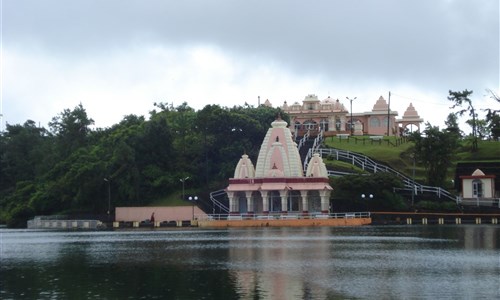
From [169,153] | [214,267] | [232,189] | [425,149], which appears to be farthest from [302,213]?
[214,267]

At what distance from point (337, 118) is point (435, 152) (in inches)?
1721

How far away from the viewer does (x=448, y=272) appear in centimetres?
3431

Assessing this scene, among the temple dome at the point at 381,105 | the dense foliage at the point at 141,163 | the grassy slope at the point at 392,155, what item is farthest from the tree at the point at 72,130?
the temple dome at the point at 381,105

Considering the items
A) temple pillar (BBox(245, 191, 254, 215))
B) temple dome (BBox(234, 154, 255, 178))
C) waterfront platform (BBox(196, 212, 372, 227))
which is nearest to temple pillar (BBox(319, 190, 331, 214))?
waterfront platform (BBox(196, 212, 372, 227))

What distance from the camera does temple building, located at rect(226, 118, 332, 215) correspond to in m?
81.4

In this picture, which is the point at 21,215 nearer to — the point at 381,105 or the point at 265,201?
the point at 265,201

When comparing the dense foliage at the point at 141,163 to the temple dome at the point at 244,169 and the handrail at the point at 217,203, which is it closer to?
the handrail at the point at 217,203

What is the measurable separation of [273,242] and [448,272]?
67.8ft

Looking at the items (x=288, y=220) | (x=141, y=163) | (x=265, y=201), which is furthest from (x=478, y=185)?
(x=141, y=163)

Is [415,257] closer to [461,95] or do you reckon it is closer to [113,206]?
[113,206]

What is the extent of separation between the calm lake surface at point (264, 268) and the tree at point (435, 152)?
89.8 ft

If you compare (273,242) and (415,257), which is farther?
(273,242)

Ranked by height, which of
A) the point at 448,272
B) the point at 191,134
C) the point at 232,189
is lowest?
the point at 448,272

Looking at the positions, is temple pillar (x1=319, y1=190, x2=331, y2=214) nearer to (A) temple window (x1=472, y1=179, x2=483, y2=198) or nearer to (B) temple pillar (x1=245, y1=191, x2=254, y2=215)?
(B) temple pillar (x1=245, y1=191, x2=254, y2=215)
